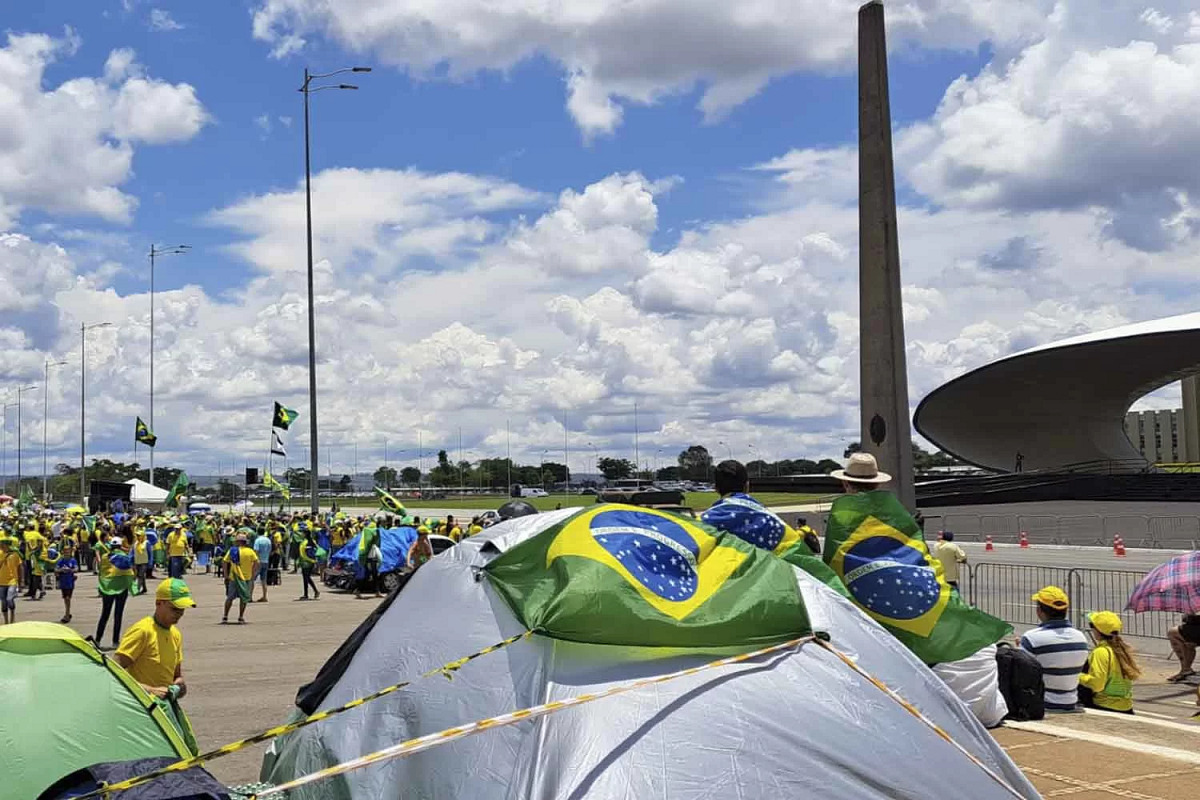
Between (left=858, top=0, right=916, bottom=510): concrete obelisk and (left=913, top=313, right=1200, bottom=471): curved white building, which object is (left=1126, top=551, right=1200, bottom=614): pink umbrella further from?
(left=913, top=313, right=1200, bottom=471): curved white building

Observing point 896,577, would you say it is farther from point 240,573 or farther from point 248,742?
point 240,573

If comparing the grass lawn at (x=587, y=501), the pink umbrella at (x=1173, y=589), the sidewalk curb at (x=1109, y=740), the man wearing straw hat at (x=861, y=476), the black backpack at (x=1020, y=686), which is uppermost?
the man wearing straw hat at (x=861, y=476)

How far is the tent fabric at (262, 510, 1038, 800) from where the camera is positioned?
371 centimetres

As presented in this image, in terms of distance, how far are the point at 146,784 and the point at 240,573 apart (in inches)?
579

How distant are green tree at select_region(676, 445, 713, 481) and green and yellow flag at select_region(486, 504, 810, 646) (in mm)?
117661

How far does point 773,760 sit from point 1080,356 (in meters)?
71.1

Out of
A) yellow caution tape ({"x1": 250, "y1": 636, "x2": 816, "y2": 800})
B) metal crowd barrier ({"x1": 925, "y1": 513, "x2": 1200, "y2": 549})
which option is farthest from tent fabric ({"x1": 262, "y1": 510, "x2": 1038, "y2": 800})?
metal crowd barrier ({"x1": 925, "y1": 513, "x2": 1200, "y2": 549})

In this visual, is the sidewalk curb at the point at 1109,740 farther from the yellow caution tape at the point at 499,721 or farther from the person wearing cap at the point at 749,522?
the yellow caution tape at the point at 499,721

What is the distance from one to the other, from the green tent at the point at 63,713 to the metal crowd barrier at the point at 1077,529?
108 feet

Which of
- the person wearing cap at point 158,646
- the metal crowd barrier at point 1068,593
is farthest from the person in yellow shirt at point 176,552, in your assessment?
the person wearing cap at point 158,646

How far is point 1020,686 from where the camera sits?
24.5 feet

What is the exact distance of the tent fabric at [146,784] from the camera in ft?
10.6

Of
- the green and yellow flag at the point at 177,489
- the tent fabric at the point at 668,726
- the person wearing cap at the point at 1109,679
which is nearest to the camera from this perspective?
the tent fabric at the point at 668,726

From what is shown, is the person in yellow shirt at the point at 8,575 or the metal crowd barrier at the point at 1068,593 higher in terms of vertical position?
the person in yellow shirt at the point at 8,575
